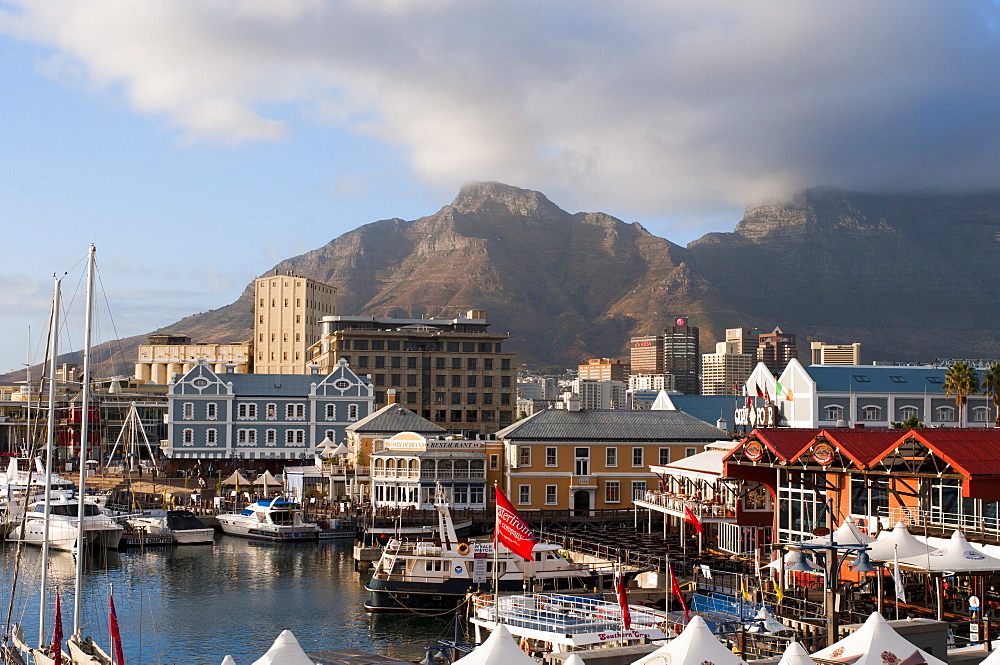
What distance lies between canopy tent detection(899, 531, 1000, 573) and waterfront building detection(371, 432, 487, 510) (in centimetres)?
4556

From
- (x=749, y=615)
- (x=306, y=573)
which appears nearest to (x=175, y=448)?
(x=306, y=573)

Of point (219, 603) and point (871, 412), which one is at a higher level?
point (871, 412)

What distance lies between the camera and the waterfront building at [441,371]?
13712cm

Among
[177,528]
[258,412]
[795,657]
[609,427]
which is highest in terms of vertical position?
[258,412]

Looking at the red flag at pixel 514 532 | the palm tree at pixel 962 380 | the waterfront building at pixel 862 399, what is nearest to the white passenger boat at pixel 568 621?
the red flag at pixel 514 532

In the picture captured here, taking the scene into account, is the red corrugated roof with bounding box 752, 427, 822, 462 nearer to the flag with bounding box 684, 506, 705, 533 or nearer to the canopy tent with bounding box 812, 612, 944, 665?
the flag with bounding box 684, 506, 705, 533

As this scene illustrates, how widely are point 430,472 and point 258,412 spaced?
36408 millimetres

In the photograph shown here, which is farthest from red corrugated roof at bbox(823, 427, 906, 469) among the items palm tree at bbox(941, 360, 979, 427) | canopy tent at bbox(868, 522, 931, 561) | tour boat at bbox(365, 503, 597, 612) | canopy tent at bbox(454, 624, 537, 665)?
palm tree at bbox(941, 360, 979, 427)

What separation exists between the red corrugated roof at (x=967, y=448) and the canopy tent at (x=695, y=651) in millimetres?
20736

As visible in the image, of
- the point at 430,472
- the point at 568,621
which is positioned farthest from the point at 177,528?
the point at 568,621

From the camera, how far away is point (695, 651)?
81.7 feet

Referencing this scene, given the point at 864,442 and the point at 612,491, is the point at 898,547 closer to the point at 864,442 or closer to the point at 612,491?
the point at 864,442

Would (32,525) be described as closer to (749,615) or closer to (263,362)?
(749,615)

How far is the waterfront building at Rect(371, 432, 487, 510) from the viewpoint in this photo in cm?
7994
